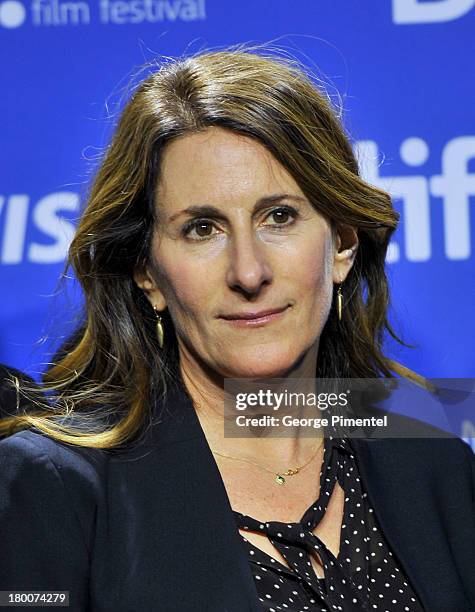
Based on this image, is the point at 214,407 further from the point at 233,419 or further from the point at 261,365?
the point at 261,365

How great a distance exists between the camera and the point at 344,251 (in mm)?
1780

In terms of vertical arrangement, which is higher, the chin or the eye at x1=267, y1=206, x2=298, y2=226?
the eye at x1=267, y1=206, x2=298, y2=226

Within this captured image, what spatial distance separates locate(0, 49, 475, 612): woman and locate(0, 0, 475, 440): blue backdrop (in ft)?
1.35

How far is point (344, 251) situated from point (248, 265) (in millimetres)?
293

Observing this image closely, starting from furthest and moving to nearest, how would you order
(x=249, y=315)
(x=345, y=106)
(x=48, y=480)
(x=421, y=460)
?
(x=345, y=106) → (x=421, y=460) → (x=249, y=315) → (x=48, y=480)

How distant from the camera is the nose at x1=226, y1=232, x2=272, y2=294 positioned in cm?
153

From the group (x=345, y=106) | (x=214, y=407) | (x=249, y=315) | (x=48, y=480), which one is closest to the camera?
(x=48, y=480)

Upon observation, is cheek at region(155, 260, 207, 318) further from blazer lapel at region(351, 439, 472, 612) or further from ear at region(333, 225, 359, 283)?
blazer lapel at region(351, 439, 472, 612)

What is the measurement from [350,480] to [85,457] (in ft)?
1.44

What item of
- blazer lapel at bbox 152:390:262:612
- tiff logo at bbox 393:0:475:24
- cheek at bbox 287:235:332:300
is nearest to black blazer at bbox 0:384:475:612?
blazer lapel at bbox 152:390:262:612

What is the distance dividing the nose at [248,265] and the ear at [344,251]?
22cm

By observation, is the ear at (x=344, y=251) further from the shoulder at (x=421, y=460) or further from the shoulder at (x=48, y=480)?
the shoulder at (x=48, y=480)

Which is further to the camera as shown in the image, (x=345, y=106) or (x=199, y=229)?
(x=345, y=106)

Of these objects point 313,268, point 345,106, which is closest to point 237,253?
point 313,268
